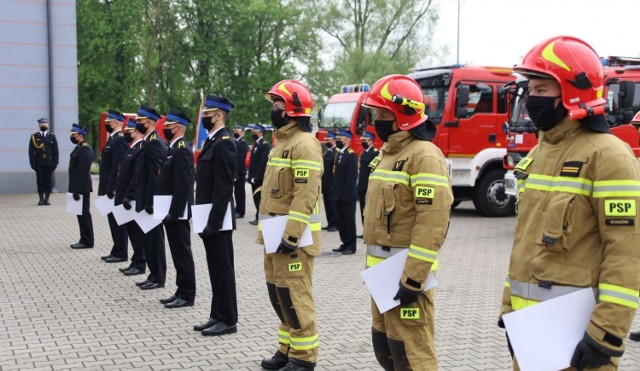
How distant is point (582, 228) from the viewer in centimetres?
305

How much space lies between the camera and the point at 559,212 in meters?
3.06

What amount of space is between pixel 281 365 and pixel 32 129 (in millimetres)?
18559

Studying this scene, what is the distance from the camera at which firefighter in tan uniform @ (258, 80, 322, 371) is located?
558 centimetres

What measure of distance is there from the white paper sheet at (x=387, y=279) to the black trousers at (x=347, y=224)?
7.92 m

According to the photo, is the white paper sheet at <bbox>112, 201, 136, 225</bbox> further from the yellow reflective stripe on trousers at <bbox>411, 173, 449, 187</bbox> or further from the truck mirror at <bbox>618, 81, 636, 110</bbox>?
the truck mirror at <bbox>618, 81, 636, 110</bbox>

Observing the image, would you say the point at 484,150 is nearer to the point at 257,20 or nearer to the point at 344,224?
Answer: the point at 344,224

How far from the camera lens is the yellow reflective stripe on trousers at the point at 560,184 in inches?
120

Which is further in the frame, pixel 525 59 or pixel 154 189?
pixel 154 189

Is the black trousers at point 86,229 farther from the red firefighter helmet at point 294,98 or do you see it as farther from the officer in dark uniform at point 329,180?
the red firefighter helmet at point 294,98

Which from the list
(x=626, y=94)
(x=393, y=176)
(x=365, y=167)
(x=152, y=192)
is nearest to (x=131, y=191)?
(x=152, y=192)

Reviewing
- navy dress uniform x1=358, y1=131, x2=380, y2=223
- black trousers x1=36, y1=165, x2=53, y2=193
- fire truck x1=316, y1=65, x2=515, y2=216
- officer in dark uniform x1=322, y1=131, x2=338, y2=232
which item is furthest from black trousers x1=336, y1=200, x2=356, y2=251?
black trousers x1=36, y1=165, x2=53, y2=193

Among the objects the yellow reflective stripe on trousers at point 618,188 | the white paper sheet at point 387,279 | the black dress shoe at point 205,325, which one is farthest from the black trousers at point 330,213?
the yellow reflective stripe on trousers at point 618,188

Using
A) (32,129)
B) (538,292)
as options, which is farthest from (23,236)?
(538,292)

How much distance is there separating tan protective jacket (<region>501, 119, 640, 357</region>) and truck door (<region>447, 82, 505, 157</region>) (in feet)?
46.5
